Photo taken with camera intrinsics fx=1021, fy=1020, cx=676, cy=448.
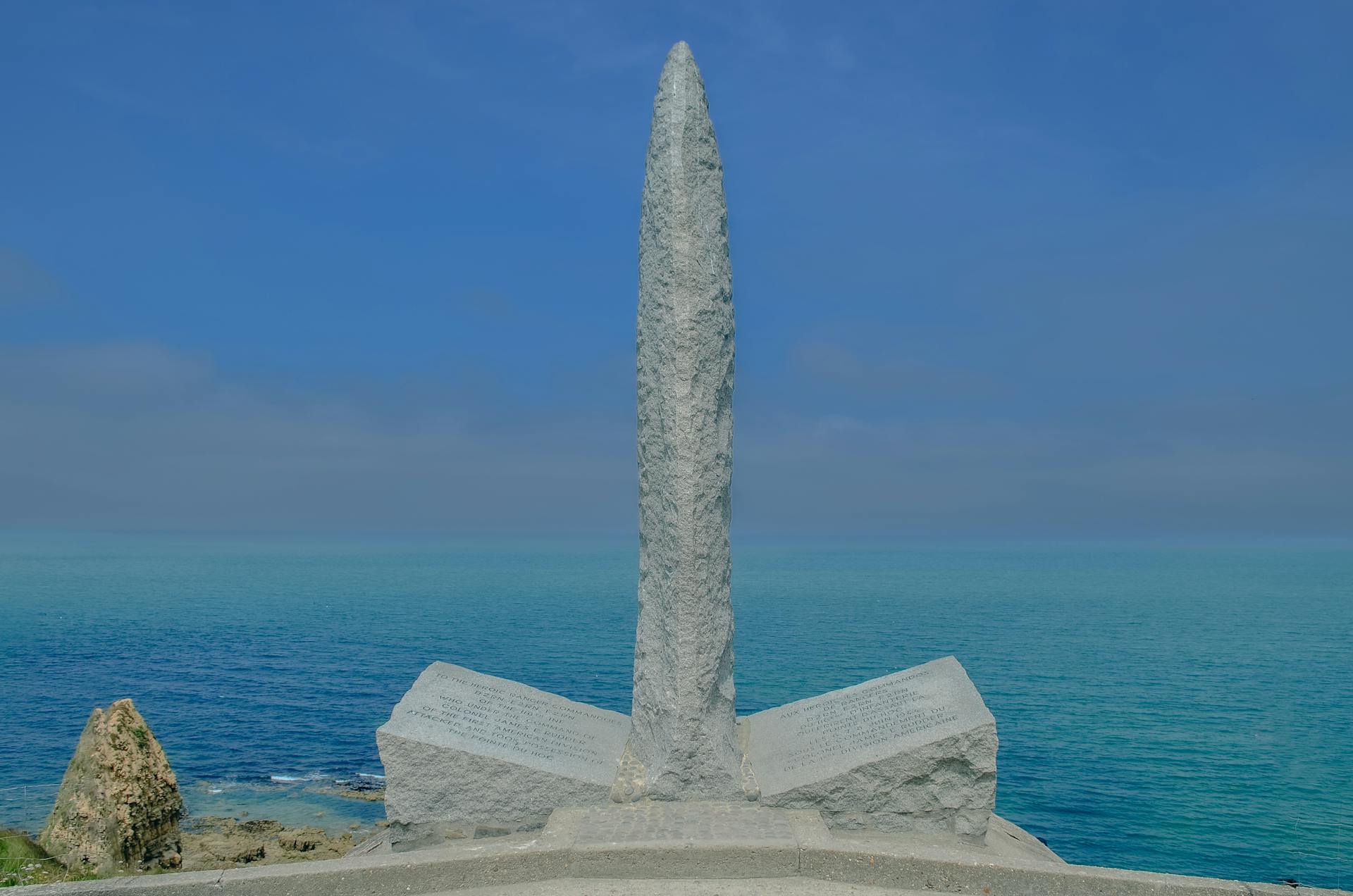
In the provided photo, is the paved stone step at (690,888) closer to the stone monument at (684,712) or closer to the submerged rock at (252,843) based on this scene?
the stone monument at (684,712)

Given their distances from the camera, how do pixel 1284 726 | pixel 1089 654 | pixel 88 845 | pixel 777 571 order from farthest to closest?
pixel 777 571 → pixel 1089 654 → pixel 1284 726 → pixel 88 845

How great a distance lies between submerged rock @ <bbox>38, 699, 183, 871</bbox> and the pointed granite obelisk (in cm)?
516

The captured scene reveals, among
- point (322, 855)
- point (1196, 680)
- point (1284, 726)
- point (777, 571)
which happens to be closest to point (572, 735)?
point (322, 855)

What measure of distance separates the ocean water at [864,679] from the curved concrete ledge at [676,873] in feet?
16.1

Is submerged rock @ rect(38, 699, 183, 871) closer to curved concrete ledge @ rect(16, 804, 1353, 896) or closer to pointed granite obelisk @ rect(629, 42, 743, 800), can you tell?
curved concrete ledge @ rect(16, 804, 1353, 896)

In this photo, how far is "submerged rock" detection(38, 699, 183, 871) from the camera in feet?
30.1

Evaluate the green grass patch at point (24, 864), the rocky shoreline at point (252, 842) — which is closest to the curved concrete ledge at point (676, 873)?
the green grass patch at point (24, 864)

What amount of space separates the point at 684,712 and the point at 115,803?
5.76m

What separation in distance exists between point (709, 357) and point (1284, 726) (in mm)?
12216

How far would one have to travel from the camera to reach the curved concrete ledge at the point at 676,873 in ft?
17.9

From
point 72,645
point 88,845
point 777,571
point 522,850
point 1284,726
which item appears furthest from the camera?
point 777,571

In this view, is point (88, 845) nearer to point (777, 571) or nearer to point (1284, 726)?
point (1284, 726)

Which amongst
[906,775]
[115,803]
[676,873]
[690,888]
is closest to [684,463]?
[906,775]

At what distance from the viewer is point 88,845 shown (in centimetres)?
914
